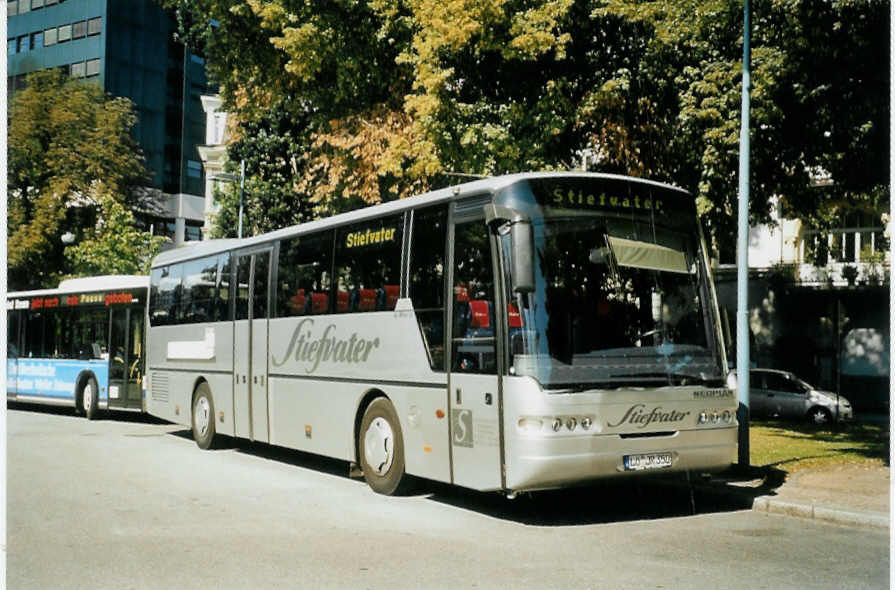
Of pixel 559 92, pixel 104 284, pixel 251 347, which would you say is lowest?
pixel 251 347

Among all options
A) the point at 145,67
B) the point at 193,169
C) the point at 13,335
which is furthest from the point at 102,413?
the point at 193,169

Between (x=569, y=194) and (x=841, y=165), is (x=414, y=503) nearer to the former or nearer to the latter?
(x=569, y=194)

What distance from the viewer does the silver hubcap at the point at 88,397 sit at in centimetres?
2247

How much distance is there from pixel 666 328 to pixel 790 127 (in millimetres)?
8299

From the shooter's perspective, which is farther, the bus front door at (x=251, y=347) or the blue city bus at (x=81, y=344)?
the blue city bus at (x=81, y=344)

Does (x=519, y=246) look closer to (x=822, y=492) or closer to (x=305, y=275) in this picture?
(x=822, y=492)

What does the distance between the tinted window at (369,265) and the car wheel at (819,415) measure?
1809 cm

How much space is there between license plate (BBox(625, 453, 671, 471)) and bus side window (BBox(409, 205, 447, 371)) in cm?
204

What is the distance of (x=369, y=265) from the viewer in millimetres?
11523

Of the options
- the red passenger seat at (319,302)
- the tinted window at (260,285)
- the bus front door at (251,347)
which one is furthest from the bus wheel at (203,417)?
the red passenger seat at (319,302)

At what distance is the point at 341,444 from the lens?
11930 mm

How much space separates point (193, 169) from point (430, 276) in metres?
71.6

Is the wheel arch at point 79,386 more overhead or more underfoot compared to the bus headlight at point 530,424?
more underfoot

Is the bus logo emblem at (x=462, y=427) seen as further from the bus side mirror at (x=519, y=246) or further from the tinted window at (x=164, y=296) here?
the tinted window at (x=164, y=296)
